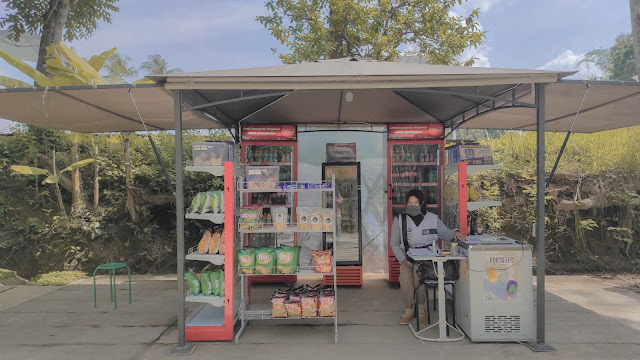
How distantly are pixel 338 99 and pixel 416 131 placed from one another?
168cm

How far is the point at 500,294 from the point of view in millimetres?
4164

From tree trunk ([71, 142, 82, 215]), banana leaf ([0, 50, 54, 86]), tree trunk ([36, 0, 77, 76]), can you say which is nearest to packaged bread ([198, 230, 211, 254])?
banana leaf ([0, 50, 54, 86])

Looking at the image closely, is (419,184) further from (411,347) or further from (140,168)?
(140,168)

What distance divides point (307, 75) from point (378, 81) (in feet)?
2.26

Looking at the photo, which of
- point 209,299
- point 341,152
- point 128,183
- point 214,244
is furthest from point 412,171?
point 128,183

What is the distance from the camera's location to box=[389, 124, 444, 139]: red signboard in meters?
6.67

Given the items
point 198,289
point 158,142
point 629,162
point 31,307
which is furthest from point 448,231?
point 158,142

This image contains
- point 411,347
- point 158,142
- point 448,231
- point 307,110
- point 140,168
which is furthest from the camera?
point 158,142

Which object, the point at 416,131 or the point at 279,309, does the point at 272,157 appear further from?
the point at 279,309

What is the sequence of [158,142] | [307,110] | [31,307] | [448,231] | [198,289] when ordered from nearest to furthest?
[198,289] < [448,231] < [31,307] < [307,110] < [158,142]

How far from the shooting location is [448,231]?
5.18 m

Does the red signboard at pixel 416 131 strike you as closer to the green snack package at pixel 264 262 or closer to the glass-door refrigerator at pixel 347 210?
the glass-door refrigerator at pixel 347 210

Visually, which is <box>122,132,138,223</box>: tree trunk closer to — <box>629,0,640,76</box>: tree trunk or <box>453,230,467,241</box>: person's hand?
<box>453,230,467,241</box>: person's hand

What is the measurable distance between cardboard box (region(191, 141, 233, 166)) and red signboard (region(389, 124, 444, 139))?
10.6 feet
